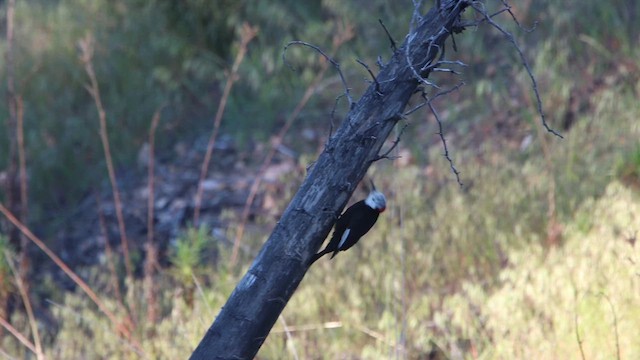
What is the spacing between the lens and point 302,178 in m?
5.79

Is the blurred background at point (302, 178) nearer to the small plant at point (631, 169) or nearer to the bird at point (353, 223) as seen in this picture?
the small plant at point (631, 169)

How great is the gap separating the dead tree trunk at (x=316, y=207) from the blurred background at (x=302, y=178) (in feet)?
1.01

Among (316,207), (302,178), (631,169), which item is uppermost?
(302,178)

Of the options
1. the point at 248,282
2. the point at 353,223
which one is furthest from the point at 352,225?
the point at 248,282

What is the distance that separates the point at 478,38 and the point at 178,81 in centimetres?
254

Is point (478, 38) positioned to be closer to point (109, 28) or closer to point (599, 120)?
point (599, 120)

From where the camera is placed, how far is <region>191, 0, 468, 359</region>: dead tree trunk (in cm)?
217

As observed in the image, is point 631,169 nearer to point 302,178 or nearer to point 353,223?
point 302,178

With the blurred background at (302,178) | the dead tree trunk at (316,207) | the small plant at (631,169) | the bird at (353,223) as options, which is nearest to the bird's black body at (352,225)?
the bird at (353,223)

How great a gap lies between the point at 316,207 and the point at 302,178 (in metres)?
3.60

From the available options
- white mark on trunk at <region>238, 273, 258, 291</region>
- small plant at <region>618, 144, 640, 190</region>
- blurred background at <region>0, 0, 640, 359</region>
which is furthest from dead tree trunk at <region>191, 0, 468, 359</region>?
small plant at <region>618, 144, 640, 190</region>

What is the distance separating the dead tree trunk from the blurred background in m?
0.31

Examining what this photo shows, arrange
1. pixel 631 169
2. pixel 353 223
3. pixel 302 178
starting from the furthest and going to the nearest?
pixel 302 178 → pixel 631 169 → pixel 353 223

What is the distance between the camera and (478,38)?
22.0 ft
